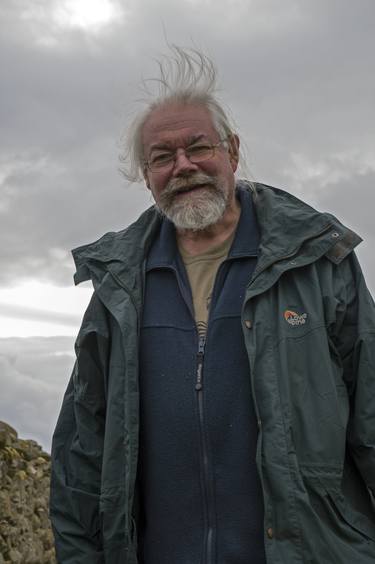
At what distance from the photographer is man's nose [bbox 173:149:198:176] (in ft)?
12.9

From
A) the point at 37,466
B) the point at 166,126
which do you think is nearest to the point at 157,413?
the point at 166,126

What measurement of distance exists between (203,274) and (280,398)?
86 cm

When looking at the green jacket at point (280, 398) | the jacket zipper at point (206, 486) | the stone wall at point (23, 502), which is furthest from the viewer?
the stone wall at point (23, 502)

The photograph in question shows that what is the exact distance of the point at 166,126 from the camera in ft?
13.4

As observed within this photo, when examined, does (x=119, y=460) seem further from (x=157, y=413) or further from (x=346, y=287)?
(x=346, y=287)

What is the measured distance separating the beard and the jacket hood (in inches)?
8.2

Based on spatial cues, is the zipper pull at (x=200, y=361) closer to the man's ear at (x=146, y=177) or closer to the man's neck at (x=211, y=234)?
the man's neck at (x=211, y=234)

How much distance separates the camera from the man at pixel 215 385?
327 cm

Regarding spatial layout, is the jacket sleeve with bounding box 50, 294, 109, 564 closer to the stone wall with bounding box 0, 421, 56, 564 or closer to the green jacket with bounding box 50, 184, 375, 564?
the green jacket with bounding box 50, 184, 375, 564

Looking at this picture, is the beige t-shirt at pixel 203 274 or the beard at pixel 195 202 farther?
the beard at pixel 195 202

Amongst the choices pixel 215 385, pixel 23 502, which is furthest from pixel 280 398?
pixel 23 502

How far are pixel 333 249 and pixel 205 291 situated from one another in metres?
0.66

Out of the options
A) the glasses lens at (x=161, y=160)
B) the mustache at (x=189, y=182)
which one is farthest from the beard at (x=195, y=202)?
the glasses lens at (x=161, y=160)

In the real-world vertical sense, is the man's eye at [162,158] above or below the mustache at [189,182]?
above
